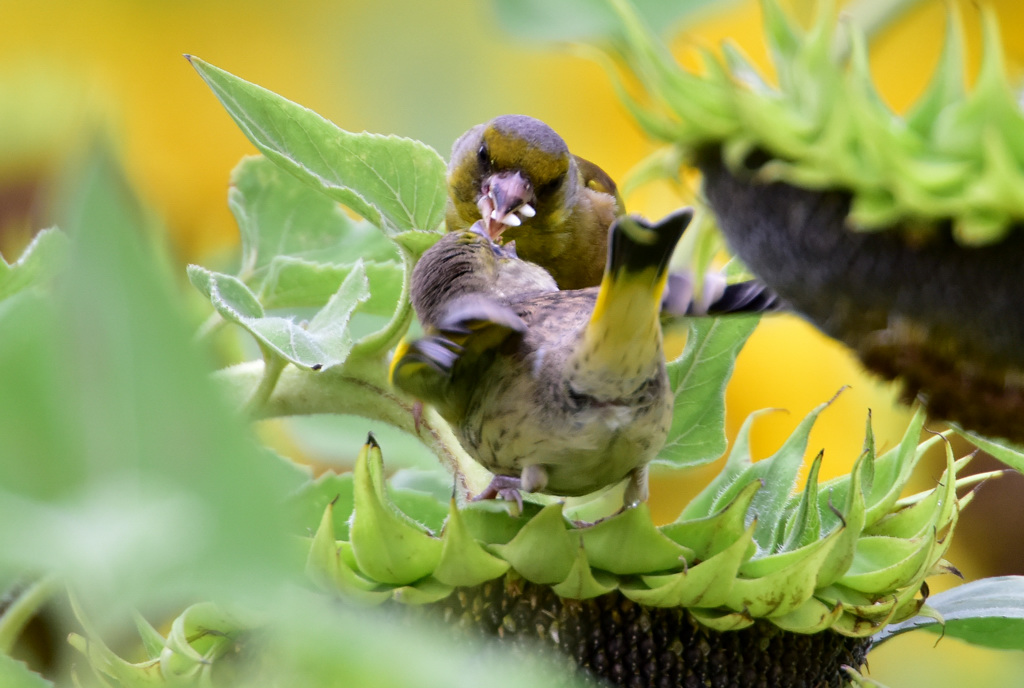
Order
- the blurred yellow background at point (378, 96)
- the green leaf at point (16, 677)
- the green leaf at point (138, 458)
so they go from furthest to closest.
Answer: the blurred yellow background at point (378, 96), the green leaf at point (16, 677), the green leaf at point (138, 458)

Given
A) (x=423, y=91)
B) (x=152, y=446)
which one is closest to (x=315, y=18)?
(x=423, y=91)

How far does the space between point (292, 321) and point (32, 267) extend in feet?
0.32

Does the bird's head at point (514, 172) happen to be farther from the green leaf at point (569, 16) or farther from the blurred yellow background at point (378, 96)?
the green leaf at point (569, 16)

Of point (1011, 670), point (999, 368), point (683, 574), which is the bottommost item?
point (1011, 670)

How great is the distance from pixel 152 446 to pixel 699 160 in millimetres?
175

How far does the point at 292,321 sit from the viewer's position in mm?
407

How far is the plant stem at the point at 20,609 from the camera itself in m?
0.44

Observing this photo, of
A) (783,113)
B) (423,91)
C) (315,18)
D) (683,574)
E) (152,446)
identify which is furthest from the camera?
(315,18)

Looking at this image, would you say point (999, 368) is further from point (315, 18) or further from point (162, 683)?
point (315, 18)

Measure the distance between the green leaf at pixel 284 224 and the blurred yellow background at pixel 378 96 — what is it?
20cm

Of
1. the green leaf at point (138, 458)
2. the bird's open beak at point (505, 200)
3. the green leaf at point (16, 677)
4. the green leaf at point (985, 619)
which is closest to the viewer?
the green leaf at point (138, 458)

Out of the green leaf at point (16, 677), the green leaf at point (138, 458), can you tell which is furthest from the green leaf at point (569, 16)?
the green leaf at point (16, 677)

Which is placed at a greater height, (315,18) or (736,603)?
(315,18)

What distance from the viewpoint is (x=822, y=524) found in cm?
45
